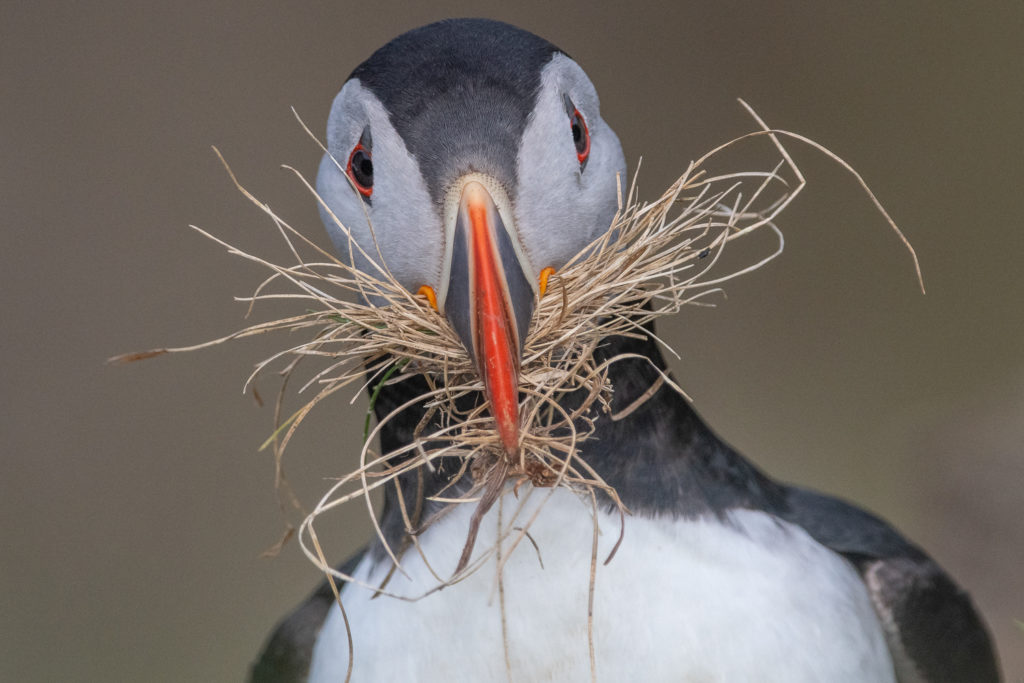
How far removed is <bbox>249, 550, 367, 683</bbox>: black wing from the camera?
2.16 meters

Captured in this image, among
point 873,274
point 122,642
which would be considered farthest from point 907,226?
point 122,642

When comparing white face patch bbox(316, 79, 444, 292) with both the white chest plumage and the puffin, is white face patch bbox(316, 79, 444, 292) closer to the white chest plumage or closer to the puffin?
the puffin

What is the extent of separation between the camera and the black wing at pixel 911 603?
6.31 feet

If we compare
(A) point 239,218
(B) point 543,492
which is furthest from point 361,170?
(A) point 239,218

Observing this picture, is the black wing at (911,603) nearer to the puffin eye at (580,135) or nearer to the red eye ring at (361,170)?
the puffin eye at (580,135)

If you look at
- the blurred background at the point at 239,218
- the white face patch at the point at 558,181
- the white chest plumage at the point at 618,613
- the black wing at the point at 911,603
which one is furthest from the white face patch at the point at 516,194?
the blurred background at the point at 239,218

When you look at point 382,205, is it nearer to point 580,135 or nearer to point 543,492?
point 580,135

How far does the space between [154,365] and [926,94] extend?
A: 13.0 ft

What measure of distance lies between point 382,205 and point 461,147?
18 cm

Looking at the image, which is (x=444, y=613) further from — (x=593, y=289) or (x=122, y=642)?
(x=122, y=642)

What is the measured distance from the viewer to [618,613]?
1637 mm

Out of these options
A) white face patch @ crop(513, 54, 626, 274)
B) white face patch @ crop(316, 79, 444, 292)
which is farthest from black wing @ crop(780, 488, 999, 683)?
white face patch @ crop(316, 79, 444, 292)

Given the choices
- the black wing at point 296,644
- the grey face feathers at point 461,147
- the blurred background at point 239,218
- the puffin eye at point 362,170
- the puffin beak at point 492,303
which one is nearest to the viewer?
the puffin beak at point 492,303

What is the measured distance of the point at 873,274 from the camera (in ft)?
18.0
